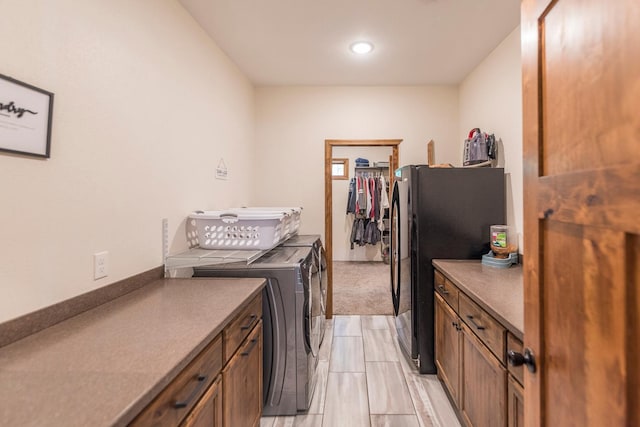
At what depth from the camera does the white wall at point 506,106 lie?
7.14 ft

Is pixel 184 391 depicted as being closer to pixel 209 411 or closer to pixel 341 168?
pixel 209 411

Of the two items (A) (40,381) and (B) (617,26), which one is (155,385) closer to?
(A) (40,381)

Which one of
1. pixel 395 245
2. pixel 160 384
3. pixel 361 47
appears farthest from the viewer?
pixel 395 245

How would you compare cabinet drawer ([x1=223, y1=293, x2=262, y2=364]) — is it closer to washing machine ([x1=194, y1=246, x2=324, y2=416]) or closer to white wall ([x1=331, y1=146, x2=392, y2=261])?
washing machine ([x1=194, y1=246, x2=324, y2=416])

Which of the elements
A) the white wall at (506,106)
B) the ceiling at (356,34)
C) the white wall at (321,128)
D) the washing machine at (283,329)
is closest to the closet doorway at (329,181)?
the white wall at (321,128)

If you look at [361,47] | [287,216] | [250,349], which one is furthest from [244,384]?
[361,47]

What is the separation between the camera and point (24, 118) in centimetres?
98

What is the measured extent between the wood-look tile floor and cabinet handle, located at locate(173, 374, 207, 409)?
3.43 ft

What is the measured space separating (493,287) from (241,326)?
1.29 metres

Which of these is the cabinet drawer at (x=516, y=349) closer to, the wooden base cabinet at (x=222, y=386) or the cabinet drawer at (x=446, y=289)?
the cabinet drawer at (x=446, y=289)

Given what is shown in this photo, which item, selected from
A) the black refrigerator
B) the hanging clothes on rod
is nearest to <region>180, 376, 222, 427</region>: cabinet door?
the black refrigerator

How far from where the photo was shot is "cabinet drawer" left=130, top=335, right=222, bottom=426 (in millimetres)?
769

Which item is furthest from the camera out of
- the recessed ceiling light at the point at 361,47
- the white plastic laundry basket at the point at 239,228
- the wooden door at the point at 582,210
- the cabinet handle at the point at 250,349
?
the recessed ceiling light at the point at 361,47

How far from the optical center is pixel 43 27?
3.45 feet
